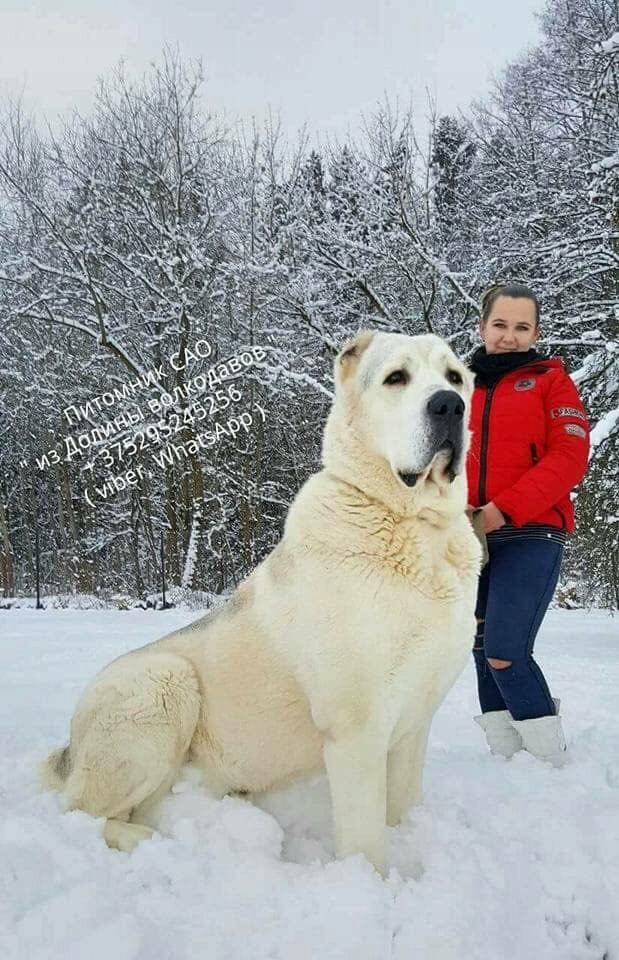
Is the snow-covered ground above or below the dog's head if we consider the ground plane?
below

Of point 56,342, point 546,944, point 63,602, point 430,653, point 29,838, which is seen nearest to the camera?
point 546,944

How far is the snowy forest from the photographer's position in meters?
13.6

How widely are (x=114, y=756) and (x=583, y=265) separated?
1047cm

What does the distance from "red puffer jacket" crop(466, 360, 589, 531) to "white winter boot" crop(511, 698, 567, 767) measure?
841 mm

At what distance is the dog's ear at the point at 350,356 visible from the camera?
2.46m

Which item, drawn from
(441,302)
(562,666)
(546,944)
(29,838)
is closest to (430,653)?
(546,944)

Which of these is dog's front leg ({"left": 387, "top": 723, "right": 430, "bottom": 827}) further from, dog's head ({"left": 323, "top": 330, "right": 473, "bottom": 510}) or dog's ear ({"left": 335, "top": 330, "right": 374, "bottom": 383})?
dog's ear ({"left": 335, "top": 330, "right": 374, "bottom": 383})

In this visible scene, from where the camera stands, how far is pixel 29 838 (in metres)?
1.96

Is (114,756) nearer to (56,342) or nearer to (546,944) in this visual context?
(546,944)

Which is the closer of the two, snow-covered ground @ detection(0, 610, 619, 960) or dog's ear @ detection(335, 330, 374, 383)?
snow-covered ground @ detection(0, 610, 619, 960)

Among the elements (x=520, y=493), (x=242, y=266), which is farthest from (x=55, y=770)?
(x=242, y=266)

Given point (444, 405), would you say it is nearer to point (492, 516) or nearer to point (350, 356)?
point (350, 356)

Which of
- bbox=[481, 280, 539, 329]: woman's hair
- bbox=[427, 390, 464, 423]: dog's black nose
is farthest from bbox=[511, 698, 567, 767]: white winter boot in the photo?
bbox=[481, 280, 539, 329]: woman's hair

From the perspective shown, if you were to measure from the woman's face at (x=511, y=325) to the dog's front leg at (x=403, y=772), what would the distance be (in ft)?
5.71
